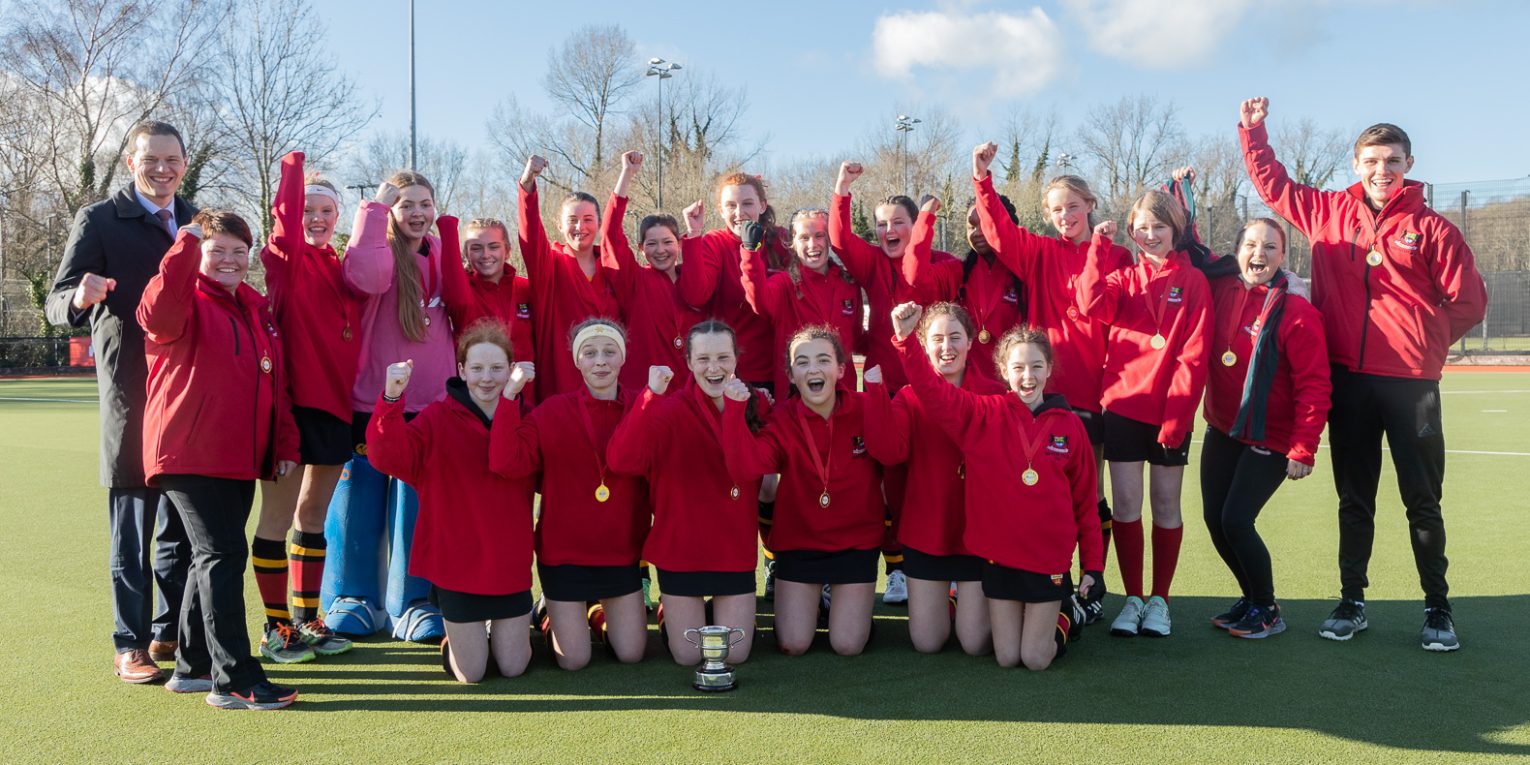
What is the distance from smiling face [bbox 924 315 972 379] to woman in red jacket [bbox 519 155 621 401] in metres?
1.83

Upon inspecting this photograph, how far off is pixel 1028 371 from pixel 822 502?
3.43 ft

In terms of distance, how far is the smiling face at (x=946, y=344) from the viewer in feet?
15.1

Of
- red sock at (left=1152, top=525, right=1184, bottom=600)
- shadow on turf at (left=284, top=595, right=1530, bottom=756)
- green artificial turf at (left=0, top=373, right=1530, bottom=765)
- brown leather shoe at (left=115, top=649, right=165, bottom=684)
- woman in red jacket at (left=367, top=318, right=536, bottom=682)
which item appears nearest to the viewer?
green artificial turf at (left=0, top=373, right=1530, bottom=765)

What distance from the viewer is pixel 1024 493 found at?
4.48m

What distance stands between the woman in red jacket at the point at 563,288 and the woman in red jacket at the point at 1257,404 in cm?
302

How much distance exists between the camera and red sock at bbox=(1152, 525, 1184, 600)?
4957 mm

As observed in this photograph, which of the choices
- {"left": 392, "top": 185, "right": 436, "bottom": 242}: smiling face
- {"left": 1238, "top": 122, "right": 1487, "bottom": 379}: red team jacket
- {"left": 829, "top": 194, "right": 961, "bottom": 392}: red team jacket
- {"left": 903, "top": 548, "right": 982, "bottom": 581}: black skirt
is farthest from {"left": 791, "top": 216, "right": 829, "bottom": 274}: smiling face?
{"left": 1238, "top": 122, "right": 1487, "bottom": 379}: red team jacket

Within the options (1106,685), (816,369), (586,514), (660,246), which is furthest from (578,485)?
(1106,685)

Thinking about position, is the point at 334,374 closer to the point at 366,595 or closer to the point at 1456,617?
the point at 366,595

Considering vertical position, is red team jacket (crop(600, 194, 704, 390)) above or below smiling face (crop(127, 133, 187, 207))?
below


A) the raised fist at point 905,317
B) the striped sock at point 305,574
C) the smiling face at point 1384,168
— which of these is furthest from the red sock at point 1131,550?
the striped sock at point 305,574

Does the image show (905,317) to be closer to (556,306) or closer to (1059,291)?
(1059,291)

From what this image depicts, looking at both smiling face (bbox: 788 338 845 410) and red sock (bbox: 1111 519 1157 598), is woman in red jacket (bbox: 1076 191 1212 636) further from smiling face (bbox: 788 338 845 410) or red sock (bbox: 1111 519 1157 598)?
smiling face (bbox: 788 338 845 410)

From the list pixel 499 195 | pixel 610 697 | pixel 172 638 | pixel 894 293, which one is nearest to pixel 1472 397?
A: pixel 894 293
